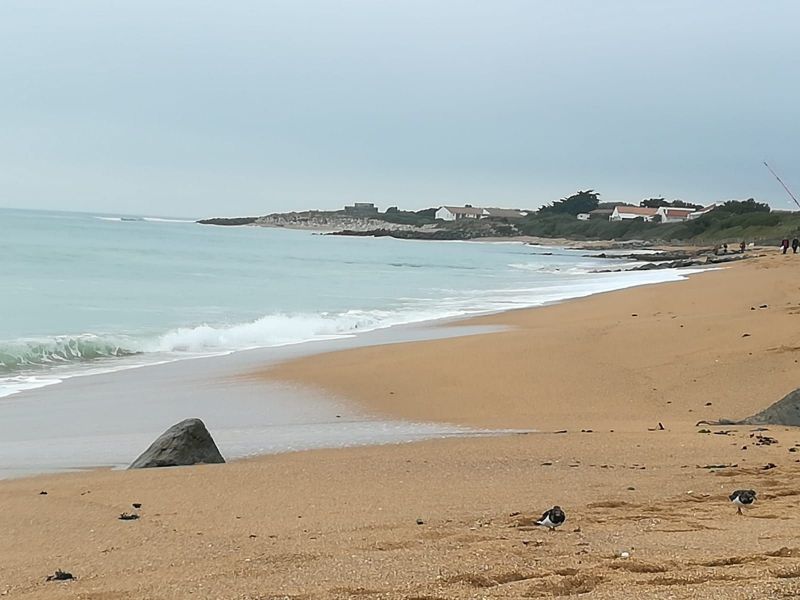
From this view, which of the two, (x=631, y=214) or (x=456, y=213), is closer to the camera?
(x=631, y=214)

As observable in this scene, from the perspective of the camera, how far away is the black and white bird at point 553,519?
4.35 m

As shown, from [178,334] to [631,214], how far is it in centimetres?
11762

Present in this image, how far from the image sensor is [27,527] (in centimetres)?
480

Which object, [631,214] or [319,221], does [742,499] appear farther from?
[319,221]

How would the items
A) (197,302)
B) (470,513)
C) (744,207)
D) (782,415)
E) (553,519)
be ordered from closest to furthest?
1. (553,519)
2. (470,513)
3. (782,415)
4. (197,302)
5. (744,207)

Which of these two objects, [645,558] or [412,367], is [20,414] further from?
[645,558]

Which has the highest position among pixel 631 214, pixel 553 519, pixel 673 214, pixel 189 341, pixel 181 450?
pixel 631 214

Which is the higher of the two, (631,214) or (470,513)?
(631,214)

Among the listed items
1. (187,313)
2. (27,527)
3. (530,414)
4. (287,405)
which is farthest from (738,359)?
(187,313)

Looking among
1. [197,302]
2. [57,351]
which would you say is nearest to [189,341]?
[57,351]

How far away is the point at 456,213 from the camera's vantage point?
16388 centimetres

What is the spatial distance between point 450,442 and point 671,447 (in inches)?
72.7

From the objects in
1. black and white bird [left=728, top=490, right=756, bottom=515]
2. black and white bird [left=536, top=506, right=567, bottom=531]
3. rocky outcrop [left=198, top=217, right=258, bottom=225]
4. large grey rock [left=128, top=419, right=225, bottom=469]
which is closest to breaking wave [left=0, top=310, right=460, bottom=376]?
large grey rock [left=128, top=419, right=225, bottom=469]

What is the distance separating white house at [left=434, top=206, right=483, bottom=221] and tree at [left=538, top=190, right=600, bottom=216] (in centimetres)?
1966
